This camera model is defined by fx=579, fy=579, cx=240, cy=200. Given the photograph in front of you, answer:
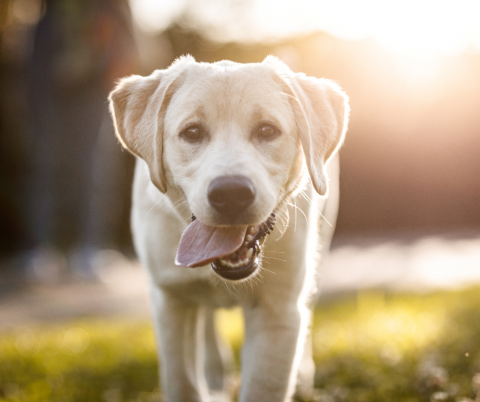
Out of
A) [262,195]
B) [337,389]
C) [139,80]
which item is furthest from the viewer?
[337,389]

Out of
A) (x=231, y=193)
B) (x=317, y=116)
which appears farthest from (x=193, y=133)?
(x=317, y=116)

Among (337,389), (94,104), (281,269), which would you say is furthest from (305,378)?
(94,104)

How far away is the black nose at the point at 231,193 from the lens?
2.19 metres

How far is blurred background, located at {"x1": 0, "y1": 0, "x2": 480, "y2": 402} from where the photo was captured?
3623 millimetres

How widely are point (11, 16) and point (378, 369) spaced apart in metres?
7.76

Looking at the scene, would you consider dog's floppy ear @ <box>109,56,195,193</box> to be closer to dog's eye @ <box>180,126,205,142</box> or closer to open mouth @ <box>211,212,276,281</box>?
dog's eye @ <box>180,126,205,142</box>

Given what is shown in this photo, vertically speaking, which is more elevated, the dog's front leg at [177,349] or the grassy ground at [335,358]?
the dog's front leg at [177,349]

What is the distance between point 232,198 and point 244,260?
286 mm

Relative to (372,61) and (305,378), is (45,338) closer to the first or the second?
(305,378)

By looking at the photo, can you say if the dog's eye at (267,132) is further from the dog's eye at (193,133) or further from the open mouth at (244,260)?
the open mouth at (244,260)

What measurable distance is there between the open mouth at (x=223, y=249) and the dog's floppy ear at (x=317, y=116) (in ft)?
1.25

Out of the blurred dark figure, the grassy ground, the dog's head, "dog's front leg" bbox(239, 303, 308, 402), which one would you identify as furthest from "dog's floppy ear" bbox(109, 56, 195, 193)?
the blurred dark figure

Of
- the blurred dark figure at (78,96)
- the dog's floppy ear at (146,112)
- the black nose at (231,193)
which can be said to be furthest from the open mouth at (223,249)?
the blurred dark figure at (78,96)

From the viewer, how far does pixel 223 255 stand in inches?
90.2
